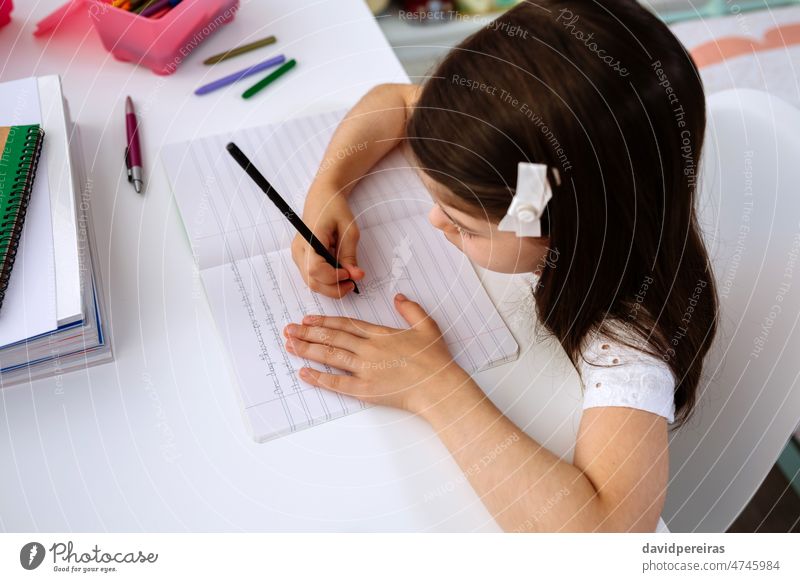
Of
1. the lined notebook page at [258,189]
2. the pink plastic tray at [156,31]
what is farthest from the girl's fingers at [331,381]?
the pink plastic tray at [156,31]

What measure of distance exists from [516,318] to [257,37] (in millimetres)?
440

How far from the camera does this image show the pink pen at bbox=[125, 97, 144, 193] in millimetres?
664

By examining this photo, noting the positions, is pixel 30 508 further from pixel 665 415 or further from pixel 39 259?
pixel 665 415

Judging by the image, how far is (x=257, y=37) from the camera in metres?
0.79

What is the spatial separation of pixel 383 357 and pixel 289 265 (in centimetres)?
13

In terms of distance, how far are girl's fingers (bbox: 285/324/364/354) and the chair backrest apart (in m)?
0.32

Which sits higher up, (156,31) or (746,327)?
(156,31)

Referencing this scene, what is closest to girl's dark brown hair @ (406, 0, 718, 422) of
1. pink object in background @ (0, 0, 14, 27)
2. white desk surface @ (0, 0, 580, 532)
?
white desk surface @ (0, 0, 580, 532)

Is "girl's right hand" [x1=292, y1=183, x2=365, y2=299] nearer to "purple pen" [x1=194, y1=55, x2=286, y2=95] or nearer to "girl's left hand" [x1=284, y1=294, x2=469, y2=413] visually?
"girl's left hand" [x1=284, y1=294, x2=469, y2=413]

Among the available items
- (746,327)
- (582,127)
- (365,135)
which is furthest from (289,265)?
(746,327)

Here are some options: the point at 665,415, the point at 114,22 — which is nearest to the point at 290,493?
the point at 665,415

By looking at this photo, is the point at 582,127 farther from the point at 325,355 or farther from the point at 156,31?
the point at 156,31

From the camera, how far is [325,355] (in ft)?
1.86

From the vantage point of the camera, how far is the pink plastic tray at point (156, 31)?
0.71m
